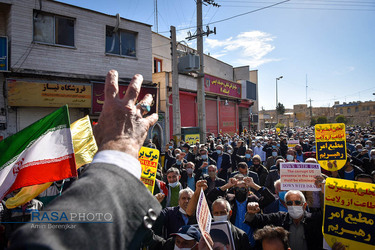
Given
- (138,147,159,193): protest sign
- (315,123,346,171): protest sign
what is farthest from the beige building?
(138,147,159,193): protest sign

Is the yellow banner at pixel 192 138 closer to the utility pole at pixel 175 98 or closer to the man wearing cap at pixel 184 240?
the utility pole at pixel 175 98

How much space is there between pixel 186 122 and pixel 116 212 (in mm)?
20089

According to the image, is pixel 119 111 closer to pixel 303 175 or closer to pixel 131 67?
pixel 303 175

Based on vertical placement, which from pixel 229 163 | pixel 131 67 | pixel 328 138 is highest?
pixel 131 67

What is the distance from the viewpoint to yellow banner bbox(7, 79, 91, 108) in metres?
11.5

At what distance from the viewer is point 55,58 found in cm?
1292

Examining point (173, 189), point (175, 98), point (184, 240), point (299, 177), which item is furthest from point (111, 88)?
point (175, 98)

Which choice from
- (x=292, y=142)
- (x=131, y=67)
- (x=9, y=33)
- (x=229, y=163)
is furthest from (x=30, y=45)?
(x=292, y=142)

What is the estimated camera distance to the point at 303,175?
446 cm

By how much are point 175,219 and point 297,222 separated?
6.09 feet

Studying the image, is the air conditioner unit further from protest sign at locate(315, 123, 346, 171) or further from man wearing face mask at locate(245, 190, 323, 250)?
man wearing face mask at locate(245, 190, 323, 250)

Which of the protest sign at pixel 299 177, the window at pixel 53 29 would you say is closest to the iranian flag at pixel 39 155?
the protest sign at pixel 299 177

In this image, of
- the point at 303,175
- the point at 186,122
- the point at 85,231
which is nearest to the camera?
the point at 85,231

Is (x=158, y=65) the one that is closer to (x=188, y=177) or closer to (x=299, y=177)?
(x=188, y=177)
